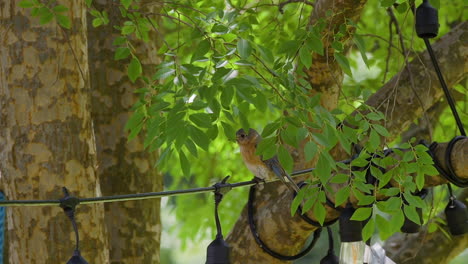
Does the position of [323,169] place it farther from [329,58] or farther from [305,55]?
[329,58]

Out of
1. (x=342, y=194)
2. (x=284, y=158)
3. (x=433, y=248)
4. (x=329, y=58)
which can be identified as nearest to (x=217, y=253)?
(x=284, y=158)

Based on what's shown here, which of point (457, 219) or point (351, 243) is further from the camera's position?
point (457, 219)

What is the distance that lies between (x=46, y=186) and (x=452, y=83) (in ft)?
5.23

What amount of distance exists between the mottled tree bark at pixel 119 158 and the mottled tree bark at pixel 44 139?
574mm

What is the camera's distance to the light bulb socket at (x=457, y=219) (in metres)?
2.14

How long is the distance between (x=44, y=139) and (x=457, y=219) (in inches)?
49.2

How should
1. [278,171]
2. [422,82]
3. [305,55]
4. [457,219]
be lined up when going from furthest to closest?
[422,82] → [278,171] → [457,219] → [305,55]

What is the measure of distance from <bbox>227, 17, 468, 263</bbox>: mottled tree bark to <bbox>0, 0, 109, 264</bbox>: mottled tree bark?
0.62 metres

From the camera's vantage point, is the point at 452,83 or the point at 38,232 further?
the point at 452,83

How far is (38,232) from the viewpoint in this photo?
1957 mm

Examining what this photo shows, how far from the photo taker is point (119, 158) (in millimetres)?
2699

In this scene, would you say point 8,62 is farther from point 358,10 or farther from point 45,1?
point 358,10

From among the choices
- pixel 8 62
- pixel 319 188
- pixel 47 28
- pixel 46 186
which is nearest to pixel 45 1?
pixel 47 28

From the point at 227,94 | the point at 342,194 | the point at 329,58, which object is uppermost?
the point at 329,58
